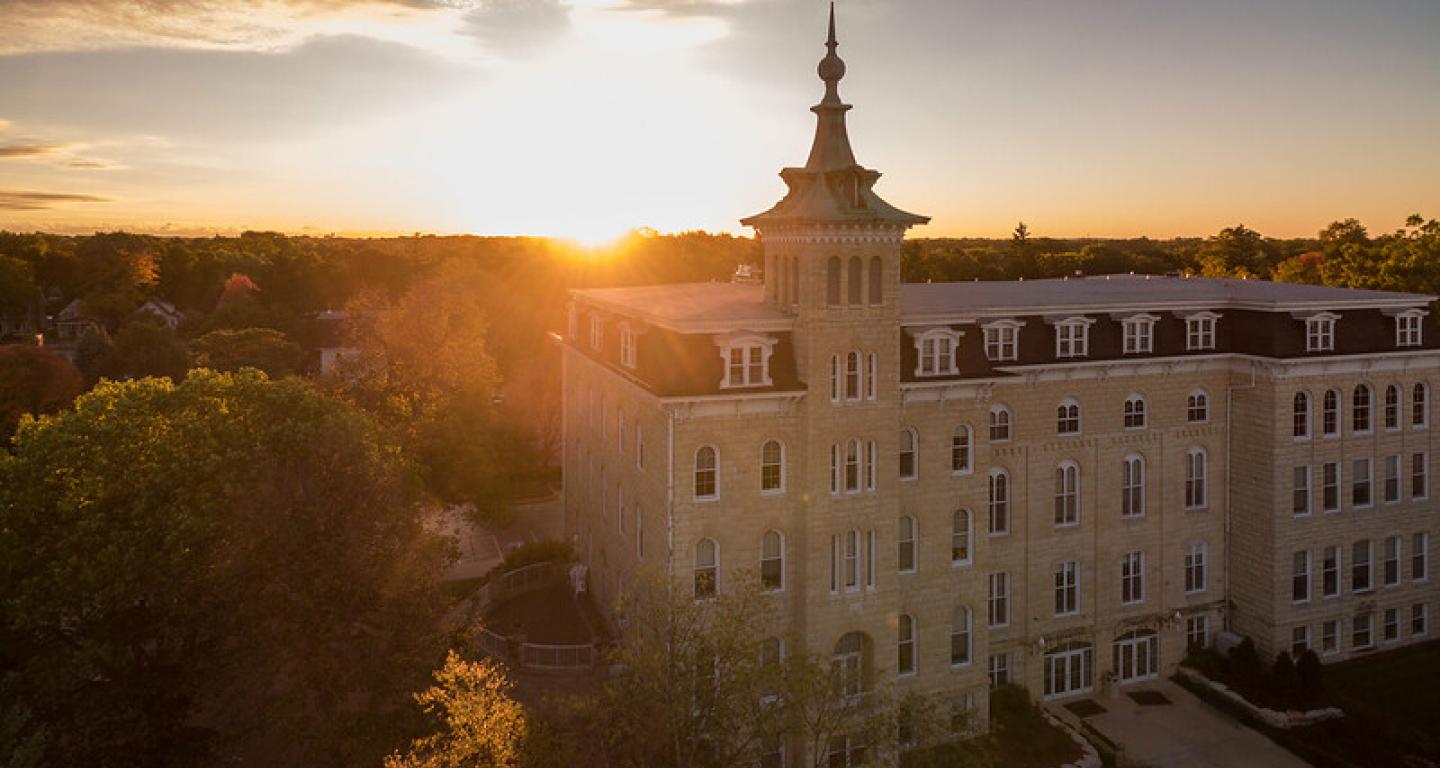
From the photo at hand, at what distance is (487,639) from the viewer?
1583 inches

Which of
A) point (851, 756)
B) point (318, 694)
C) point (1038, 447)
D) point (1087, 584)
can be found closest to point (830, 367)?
point (1038, 447)

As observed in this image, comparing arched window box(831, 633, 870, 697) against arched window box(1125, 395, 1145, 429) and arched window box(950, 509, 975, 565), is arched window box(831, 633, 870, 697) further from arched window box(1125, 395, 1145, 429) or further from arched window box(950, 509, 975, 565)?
arched window box(1125, 395, 1145, 429)

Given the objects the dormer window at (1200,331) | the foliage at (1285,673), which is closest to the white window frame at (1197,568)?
the foliage at (1285,673)

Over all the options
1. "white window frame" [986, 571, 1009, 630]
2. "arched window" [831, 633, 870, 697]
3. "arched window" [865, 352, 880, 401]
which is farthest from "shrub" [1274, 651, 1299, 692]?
"arched window" [865, 352, 880, 401]

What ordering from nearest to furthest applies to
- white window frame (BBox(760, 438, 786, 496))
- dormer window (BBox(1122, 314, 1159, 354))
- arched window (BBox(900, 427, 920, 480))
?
white window frame (BBox(760, 438, 786, 496)), arched window (BBox(900, 427, 920, 480)), dormer window (BBox(1122, 314, 1159, 354))

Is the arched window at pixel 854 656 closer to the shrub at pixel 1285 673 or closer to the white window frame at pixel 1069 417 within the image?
the white window frame at pixel 1069 417

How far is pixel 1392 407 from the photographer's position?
44219 millimetres

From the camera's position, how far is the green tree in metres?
69.1

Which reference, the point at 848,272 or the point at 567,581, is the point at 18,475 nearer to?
the point at 567,581

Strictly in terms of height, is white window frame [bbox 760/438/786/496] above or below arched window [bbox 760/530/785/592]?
above

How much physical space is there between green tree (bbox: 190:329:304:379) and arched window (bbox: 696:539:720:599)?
150 feet

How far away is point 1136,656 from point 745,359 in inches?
935

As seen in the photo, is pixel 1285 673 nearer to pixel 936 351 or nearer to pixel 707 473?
pixel 936 351

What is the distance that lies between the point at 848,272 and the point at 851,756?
686 inches
